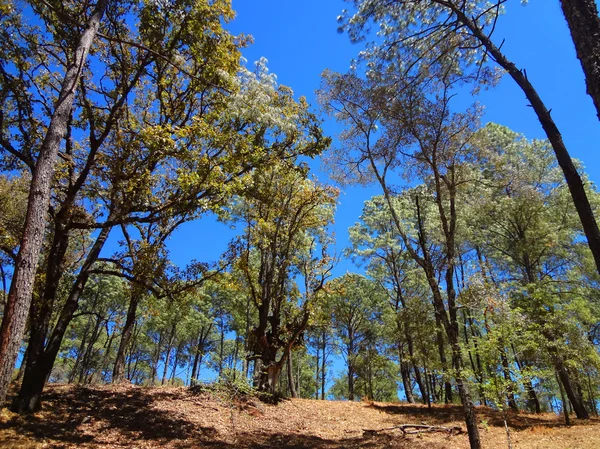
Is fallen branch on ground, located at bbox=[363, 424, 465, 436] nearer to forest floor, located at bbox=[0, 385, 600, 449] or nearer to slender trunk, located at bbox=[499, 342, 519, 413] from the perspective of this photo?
forest floor, located at bbox=[0, 385, 600, 449]

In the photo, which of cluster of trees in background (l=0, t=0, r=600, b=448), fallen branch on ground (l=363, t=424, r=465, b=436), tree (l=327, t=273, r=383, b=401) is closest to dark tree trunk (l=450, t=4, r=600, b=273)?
cluster of trees in background (l=0, t=0, r=600, b=448)

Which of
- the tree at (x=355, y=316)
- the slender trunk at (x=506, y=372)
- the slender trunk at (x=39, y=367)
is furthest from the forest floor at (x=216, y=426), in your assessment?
the tree at (x=355, y=316)

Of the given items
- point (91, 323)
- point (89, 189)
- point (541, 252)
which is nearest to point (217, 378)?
point (89, 189)

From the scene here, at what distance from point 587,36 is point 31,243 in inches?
288

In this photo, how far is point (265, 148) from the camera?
30.7ft

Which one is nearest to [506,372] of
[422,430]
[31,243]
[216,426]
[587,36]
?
[422,430]

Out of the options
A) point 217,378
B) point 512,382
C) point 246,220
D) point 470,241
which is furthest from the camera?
point 470,241

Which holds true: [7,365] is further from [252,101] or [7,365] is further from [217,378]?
[252,101]

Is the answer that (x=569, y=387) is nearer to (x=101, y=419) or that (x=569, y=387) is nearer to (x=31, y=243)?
A: (x=101, y=419)

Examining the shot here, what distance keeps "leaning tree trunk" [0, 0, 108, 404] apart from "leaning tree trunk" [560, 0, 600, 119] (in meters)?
6.95

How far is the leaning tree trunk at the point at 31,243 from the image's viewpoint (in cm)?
426

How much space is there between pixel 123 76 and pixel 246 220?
319 inches

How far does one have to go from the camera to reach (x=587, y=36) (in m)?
4.05

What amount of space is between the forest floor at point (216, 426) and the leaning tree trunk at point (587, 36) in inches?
294
